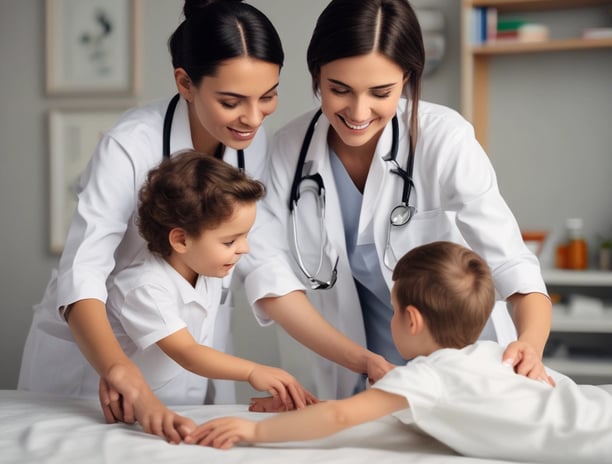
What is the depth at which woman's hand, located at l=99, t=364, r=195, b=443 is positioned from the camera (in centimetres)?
132

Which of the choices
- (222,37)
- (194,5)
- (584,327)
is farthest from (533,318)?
(584,327)

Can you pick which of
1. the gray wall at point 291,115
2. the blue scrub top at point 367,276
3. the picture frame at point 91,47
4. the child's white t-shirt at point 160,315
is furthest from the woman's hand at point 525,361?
the picture frame at point 91,47

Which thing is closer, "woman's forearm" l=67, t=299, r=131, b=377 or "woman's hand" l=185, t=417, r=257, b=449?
"woman's hand" l=185, t=417, r=257, b=449

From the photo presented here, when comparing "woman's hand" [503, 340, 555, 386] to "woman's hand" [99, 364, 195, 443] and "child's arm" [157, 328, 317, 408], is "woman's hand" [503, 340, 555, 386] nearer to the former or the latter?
"child's arm" [157, 328, 317, 408]

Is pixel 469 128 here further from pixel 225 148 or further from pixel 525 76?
pixel 525 76

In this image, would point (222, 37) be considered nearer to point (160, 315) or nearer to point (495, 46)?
point (160, 315)

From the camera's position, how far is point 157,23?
3.88m

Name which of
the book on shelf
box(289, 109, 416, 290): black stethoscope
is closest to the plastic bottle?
the book on shelf

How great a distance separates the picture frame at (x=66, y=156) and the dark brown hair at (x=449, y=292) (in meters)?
2.94

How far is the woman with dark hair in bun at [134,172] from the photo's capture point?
4.61 feet

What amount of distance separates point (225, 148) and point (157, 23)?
2320 millimetres

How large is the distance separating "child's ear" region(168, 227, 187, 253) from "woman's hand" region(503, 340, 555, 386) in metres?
0.67

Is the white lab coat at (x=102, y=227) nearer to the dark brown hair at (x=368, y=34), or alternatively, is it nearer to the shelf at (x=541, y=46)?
the dark brown hair at (x=368, y=34)

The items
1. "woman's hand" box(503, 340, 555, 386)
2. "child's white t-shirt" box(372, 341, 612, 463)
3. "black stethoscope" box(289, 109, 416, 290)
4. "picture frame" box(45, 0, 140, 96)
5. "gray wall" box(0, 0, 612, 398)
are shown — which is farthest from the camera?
"picture frame" box(45, 0, 140, 96)
